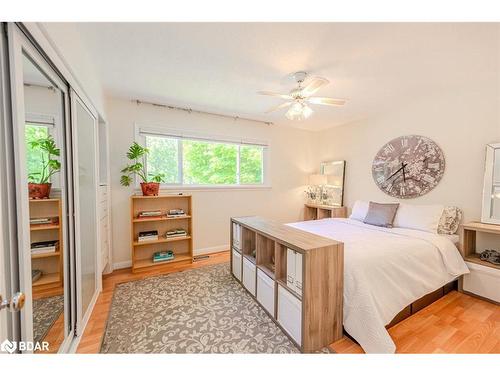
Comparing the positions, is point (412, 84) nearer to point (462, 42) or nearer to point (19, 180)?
point (462, 42)

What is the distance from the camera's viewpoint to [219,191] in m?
3.64

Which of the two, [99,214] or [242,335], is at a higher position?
[99,214]

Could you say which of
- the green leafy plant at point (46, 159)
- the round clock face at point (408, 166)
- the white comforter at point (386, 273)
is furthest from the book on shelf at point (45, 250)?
the round clock face at point (408, 166)

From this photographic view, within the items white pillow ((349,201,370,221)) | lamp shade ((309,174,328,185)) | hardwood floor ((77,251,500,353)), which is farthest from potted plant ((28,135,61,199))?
lamp shade ((309,174,328,185))

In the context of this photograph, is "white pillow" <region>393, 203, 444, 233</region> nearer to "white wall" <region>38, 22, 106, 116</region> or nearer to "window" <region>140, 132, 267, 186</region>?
"window" <region>140, 132, 267, 186</region>

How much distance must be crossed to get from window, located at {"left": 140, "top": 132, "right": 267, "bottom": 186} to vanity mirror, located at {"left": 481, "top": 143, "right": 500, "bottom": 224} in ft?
9.80

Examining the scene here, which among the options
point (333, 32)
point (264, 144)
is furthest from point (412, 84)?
point (264, 144)

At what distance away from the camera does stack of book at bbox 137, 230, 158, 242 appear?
2.87 meters

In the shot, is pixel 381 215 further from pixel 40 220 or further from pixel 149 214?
pixel 40 220

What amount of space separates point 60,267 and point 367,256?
2.23 meters

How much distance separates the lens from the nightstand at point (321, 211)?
385 centimetres

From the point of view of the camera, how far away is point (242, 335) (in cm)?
165
